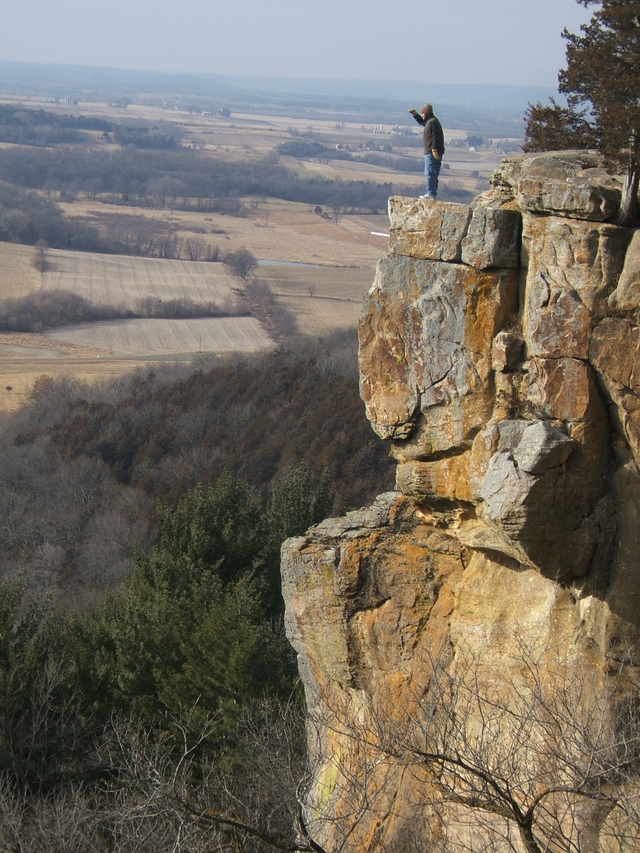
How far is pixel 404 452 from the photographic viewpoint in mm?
12375

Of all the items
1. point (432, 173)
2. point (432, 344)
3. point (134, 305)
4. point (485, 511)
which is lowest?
point (134, 305)

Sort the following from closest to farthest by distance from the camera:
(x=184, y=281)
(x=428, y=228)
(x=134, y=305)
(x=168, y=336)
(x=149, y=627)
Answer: (x=428, y=228) → (x=149, y=627) → (x=168, y=336) → (x=134, y=305) → (x=184, y=281)

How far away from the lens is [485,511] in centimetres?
1117

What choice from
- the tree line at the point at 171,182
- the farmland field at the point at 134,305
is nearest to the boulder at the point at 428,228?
the farmland field at the point at 134,305

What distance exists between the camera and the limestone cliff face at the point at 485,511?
1055cm

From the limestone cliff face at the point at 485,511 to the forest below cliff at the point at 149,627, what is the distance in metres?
2.60

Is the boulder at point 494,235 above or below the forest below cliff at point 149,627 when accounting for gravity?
above

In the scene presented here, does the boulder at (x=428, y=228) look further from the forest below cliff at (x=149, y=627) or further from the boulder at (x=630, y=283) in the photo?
the forest below cliff at (x=149, y=627)

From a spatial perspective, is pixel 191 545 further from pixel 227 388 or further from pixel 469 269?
pixel 227 388

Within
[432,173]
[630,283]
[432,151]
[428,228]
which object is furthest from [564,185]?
[432,151]

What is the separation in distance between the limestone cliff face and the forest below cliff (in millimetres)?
2595

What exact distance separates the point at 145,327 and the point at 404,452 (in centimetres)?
6829

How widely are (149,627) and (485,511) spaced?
33.9 feet

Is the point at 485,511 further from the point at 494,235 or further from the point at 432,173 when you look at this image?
the point at 432,173
